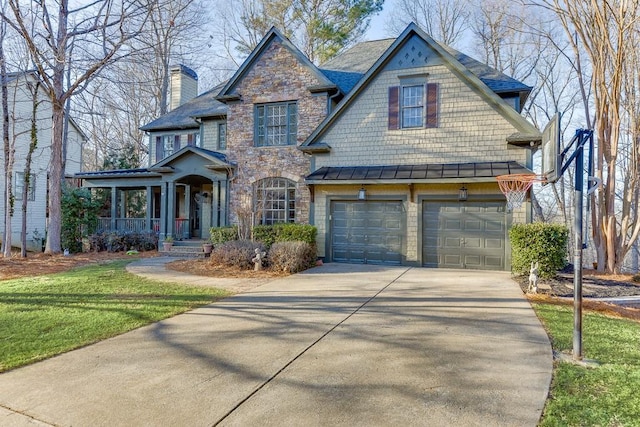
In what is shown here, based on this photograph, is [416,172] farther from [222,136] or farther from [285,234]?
[222,136]

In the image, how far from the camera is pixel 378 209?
12.6 m

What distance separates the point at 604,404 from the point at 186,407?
353cm

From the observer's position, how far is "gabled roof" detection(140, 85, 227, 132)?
54.2ft

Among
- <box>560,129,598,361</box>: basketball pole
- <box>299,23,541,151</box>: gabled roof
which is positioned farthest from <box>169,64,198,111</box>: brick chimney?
<box>560,129,598,361</box>: basketball pole

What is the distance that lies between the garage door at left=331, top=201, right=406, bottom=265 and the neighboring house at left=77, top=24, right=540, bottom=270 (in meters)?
0.03

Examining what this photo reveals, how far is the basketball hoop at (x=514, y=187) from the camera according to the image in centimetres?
990

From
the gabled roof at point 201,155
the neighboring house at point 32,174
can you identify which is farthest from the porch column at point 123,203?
the gabled roof at point 201,155

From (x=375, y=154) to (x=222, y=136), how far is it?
723 cm

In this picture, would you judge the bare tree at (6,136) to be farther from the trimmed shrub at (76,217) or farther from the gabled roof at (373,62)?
the gabled roof at (373,62)

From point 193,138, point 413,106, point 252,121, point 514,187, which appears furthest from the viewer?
point 193,138

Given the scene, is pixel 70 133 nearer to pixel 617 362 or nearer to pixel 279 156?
pixel 279 156

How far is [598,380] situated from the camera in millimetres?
3777

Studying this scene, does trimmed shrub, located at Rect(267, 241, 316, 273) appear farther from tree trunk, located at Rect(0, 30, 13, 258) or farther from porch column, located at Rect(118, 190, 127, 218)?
porch column, located at Rect(118, 190, 127, 218)

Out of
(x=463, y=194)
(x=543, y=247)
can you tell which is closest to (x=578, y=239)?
(x=543, y=247)
